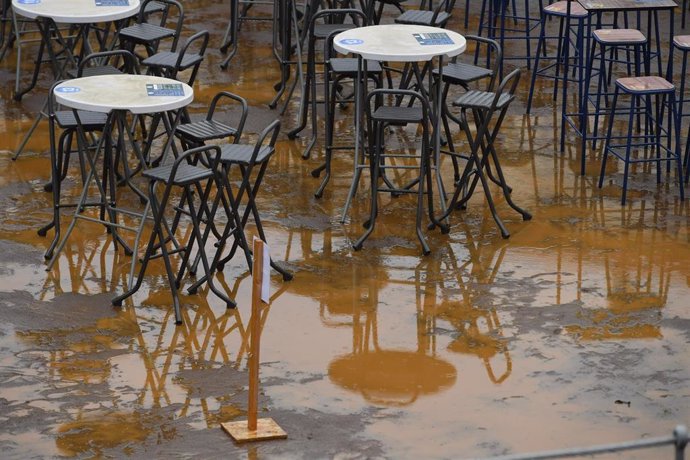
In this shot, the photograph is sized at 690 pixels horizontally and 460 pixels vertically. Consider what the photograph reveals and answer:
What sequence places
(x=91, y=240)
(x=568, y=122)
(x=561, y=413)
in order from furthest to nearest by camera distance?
(x=568, y=122) → (x=91, y=240) → (x=561, y=413)

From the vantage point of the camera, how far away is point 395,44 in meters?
8.62

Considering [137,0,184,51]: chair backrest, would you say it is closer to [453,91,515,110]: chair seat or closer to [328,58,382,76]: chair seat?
[328,58,382,76]: chair seat

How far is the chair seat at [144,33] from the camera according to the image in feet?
33.3

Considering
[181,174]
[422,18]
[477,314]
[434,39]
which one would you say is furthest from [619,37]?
[181,174]

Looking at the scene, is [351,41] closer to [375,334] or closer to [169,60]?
[169,60]

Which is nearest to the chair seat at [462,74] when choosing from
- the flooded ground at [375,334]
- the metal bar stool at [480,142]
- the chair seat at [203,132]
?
the metal bar stool at [480,142]

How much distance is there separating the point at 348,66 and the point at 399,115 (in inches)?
43.5

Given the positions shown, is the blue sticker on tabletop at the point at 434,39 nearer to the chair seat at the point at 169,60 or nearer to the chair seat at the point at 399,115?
the chair seat at the point at 399,115

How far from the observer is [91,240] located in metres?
8.45

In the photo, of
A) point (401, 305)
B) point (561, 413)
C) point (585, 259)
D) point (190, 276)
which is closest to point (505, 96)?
point (585, 259)

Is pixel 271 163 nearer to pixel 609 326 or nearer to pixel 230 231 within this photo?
pixel 230 231

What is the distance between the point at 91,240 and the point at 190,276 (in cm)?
90

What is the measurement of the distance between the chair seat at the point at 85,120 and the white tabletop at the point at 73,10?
125 cm

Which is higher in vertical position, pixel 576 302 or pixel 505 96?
pixel 505 96
